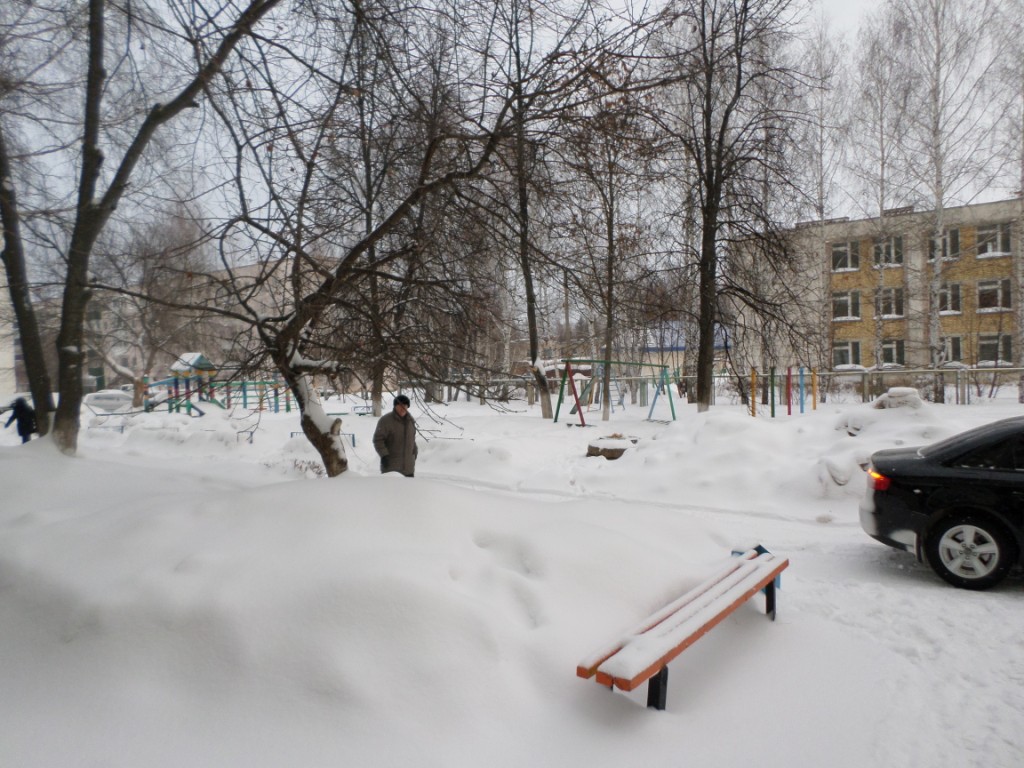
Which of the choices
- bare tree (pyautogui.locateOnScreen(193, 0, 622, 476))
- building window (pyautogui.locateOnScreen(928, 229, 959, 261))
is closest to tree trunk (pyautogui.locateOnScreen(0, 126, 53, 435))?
bare tree (pyautogui.locateOnScreen(193, 0, 622, 476))

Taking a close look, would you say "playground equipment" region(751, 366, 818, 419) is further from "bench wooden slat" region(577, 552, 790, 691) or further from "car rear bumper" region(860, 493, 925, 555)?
"bench wooden slat" region(577, 552, 790, 691)

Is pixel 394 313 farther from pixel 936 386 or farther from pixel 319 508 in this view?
pixel 936 386

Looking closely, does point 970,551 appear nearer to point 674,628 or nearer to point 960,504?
point 960,504

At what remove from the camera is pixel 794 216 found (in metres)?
16.6

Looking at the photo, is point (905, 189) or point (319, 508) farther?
point (905, 189)

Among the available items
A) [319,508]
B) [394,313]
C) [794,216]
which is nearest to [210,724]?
[319,508]

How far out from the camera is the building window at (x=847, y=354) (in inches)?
1339

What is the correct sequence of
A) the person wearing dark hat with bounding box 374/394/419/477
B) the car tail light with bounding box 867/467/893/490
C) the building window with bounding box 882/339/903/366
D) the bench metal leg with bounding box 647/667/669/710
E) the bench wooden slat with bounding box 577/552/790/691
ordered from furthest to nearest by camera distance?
the building window with bounding box 882/339/903/366
the person wearing dark hat with bounding box 374/394/419/477
the car tail light with bounding box 867/467/893/490
the bench metal leg with bounding box 647/667/669/710
the bench wooden slat with bounding box 577/552/790/691

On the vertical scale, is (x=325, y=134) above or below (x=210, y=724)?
above

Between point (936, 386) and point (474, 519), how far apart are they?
20.3 meters

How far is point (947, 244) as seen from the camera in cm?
2586

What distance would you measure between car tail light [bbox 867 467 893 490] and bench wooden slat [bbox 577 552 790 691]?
2.12m

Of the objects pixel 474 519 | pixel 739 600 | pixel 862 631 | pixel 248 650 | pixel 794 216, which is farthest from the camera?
pixel 794 216

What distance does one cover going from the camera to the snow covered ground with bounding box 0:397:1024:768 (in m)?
2.79
